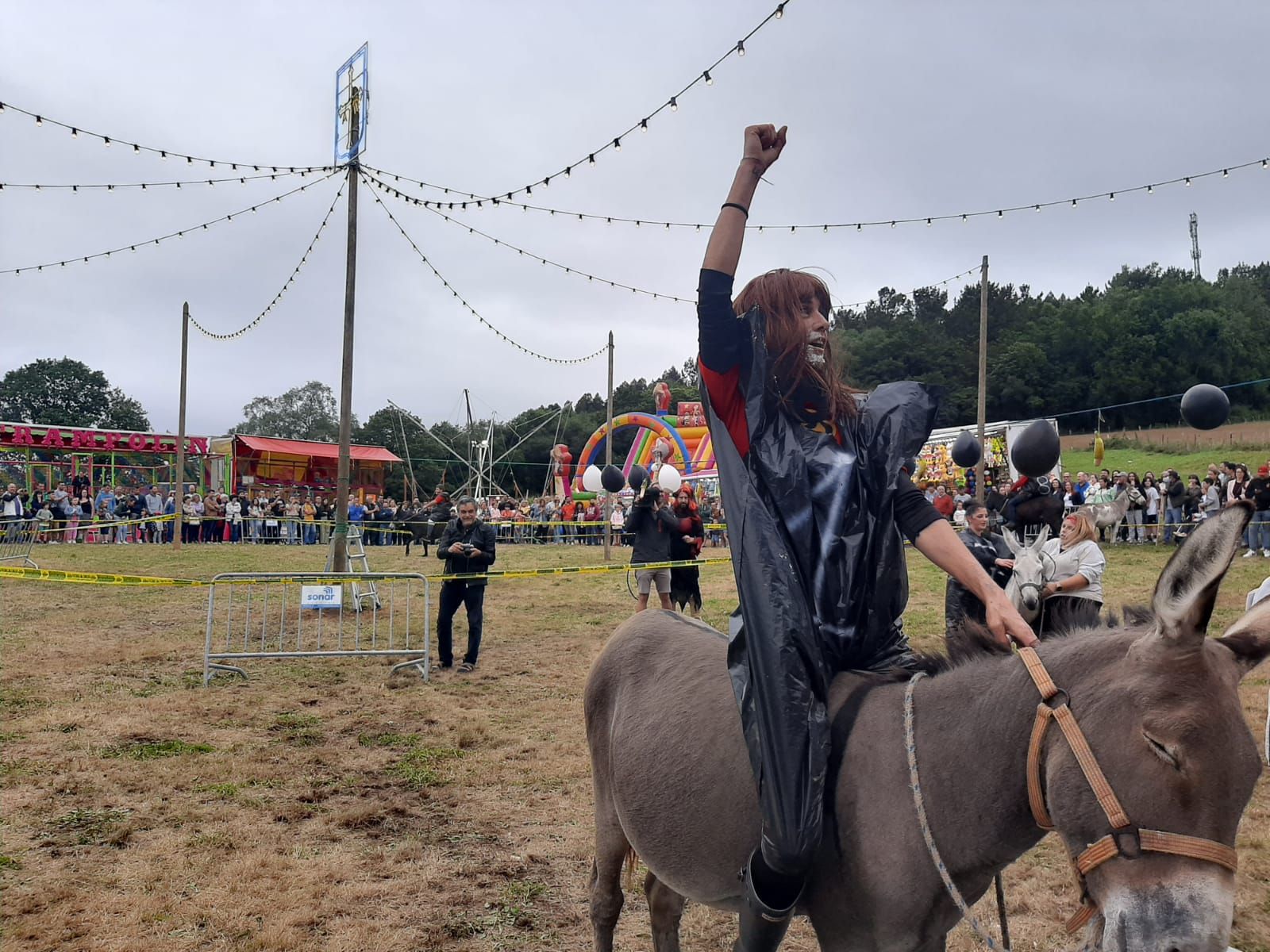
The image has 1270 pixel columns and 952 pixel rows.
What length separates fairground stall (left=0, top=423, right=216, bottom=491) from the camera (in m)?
31.8

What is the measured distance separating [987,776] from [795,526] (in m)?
0.70

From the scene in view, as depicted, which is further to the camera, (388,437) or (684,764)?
(388,437)

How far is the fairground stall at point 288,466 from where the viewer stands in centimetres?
3906

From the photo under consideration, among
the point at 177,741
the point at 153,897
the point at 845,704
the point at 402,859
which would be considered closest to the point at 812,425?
the point at 845,704

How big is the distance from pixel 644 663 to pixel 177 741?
543cm

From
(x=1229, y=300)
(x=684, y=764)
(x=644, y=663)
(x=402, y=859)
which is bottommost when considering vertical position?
(x=402, y=859)

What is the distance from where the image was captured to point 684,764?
2.37 meters

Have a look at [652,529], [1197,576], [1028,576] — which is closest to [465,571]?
[652,529]

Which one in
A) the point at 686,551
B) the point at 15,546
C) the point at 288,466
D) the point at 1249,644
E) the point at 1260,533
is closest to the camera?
the point at 1249,644

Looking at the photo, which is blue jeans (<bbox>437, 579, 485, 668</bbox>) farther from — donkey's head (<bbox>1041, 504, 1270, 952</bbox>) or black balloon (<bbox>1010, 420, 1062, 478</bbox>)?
donkey's head (<bbox>1041, 504, 1270, 952</bbox>)

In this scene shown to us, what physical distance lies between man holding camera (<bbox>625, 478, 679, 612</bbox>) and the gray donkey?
866 cm

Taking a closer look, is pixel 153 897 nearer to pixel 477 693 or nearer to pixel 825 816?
pixel 825 816

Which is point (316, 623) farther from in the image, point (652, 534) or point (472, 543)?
point (652, 534)

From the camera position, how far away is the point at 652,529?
11.5 meters
